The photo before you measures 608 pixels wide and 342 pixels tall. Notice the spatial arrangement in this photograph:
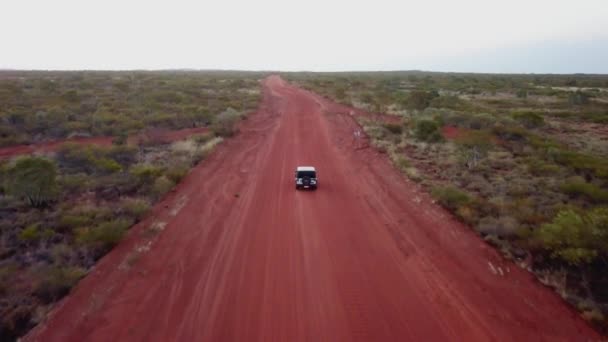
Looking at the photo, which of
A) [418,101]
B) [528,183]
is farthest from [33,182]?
[418,101]

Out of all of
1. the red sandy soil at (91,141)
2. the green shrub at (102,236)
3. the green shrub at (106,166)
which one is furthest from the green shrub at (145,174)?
the red sandy soil at (91,141)

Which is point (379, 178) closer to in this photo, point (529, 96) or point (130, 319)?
point (130, 319)

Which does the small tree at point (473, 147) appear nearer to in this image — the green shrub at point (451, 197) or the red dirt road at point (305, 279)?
the green shrub at point (451, 197)

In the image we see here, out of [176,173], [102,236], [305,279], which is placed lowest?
[305,279]

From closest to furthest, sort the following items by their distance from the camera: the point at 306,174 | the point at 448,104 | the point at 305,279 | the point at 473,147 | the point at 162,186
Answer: the point at 305,279 < the point at 162,186 < the point at 306,174 < the point at 473,147 < the point at 448,104

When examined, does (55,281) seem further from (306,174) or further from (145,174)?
(306,174)

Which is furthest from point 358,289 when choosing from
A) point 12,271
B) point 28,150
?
point 28,150
